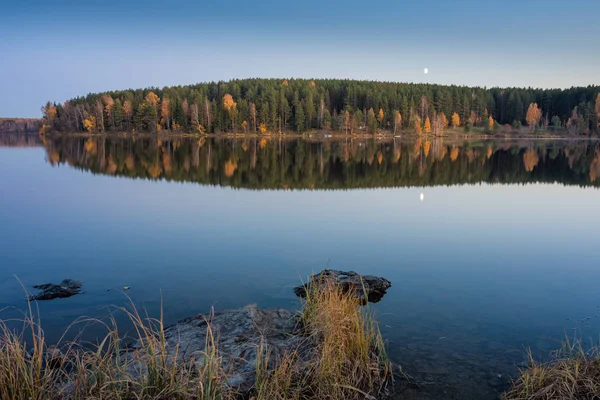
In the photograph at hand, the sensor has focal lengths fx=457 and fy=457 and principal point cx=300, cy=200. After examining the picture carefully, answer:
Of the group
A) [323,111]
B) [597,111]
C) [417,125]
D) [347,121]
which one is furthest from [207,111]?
[597,111]

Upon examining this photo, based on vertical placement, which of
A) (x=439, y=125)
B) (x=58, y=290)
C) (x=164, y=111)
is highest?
(x=164, y=111)

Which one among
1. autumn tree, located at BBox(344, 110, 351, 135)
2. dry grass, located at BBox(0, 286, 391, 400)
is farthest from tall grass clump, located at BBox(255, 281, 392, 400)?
autumn tree, located at BBox(344, 110, 351, 135)

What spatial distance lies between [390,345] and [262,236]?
8739 millimetres

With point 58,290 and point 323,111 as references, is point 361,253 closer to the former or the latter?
point 58,290

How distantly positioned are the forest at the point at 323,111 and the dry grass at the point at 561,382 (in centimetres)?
12158

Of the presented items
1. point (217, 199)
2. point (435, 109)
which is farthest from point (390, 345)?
point (435, 109)

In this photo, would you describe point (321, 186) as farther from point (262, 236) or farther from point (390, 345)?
point (390, 345)

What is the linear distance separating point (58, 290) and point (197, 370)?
20.8ft

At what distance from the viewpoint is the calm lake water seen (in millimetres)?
8641

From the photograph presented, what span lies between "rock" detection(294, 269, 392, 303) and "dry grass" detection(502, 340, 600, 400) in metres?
3.95

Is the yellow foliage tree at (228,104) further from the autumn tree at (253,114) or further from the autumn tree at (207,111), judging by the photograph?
the autumn tree at (253,114)

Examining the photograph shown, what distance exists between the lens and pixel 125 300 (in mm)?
10281

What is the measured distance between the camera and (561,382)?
6066 millimetres

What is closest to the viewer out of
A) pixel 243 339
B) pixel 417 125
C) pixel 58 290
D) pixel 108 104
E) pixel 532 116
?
pixel 243 339
